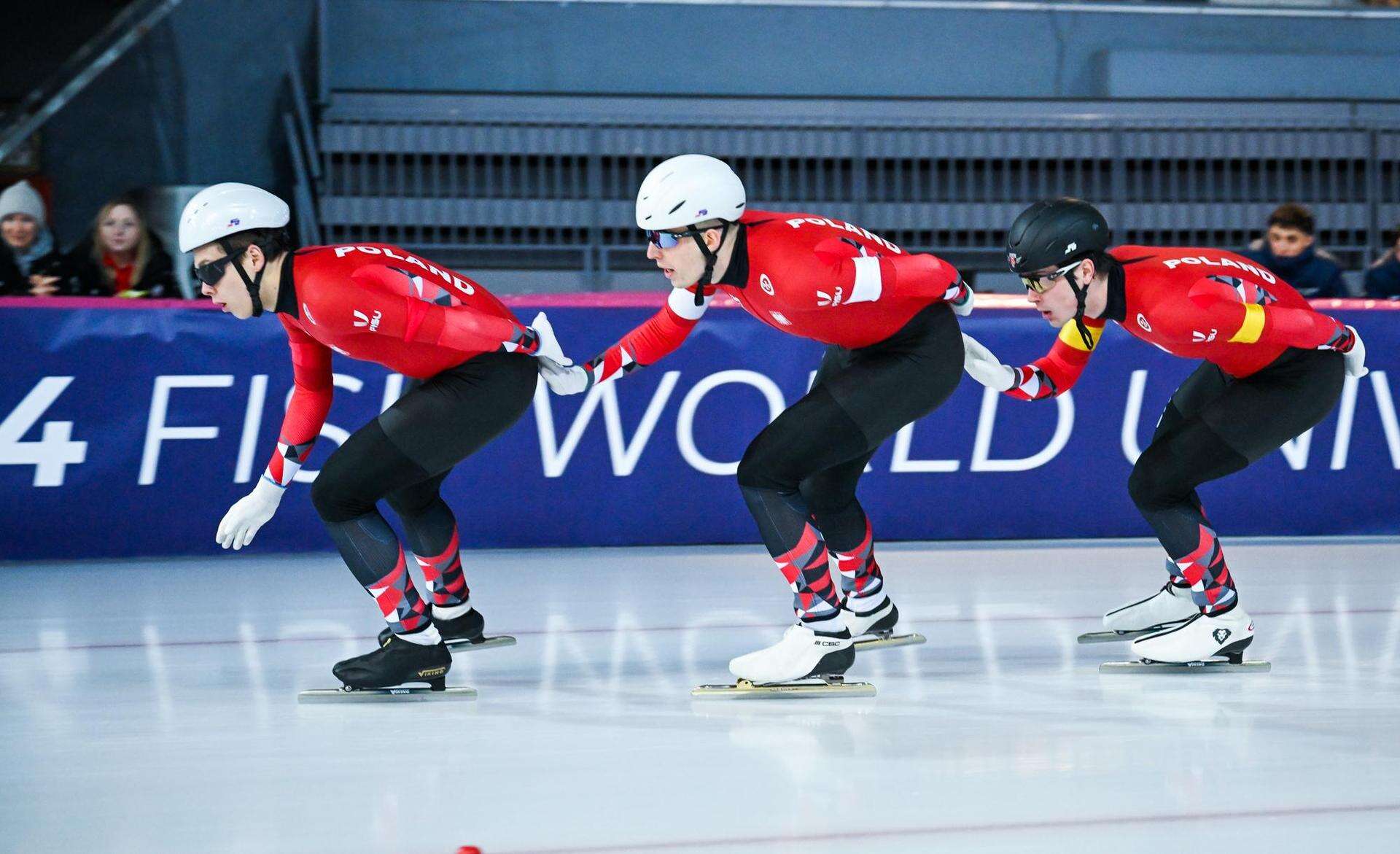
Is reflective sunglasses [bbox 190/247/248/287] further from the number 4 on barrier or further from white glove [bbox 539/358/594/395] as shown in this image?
the number 4 on barrier

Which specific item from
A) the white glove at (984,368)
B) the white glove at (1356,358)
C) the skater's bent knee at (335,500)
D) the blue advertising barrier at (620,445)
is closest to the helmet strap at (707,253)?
the white glove at (984,368)

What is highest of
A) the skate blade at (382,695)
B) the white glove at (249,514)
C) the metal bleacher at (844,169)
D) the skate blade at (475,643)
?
the metal bleacher at (844,169)

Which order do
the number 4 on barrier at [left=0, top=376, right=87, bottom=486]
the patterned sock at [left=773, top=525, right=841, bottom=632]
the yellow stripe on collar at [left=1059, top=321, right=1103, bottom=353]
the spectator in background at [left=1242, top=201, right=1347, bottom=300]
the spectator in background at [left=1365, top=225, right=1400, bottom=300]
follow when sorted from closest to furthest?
the patterned sock at [left=773, top=525, right=841, bottom=632] → the yellow stripe on collar at [left=1059, top=321, right=1103, bottom=353] → the number 4 on barrier at [left=0, top=376, right=87, bottom=486] → the spectator in background at [left=1242, top=201, right=1347, bottom=300] → the spectator in background at [left=1365, top=225, right=1400, bottom=300]

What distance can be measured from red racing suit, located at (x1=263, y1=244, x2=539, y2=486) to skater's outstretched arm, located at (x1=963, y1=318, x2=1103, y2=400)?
49.0 inches

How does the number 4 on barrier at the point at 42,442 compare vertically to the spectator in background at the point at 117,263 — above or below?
below

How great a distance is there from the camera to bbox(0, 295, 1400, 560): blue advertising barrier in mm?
6410

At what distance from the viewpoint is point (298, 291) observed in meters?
3.75

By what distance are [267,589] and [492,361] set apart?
83.4 inches

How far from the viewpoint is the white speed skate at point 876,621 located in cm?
459

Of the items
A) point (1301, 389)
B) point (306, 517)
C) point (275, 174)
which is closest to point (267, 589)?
point (306, 517)

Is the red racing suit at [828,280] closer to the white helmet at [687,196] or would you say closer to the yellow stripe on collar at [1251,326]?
the white helmet at [687,196]

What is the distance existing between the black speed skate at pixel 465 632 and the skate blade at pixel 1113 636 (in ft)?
5.58

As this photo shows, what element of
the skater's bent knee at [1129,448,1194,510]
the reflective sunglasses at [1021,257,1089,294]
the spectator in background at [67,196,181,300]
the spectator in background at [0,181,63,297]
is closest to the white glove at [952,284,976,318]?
the reflective sunglasses at [1021,257,1089,294]

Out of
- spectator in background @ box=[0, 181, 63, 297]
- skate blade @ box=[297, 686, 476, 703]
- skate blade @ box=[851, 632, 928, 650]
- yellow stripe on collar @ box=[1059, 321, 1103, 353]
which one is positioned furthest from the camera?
spectator in background @ box=[0, 181, 63, 297]
